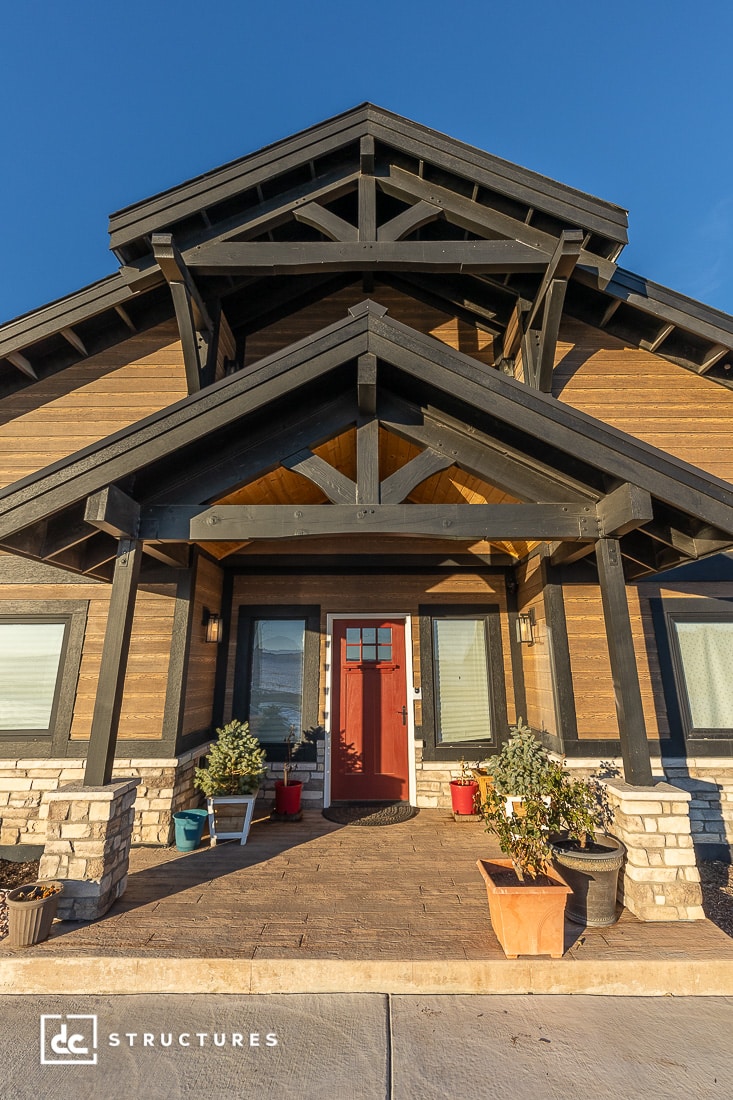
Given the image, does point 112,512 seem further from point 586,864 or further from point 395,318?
point 395,318

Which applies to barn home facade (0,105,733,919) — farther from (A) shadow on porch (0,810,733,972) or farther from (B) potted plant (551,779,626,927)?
(A) shadow on porch (0,810,733,972)

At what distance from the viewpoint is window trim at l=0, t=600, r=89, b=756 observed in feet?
18.9

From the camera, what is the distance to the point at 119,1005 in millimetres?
3037

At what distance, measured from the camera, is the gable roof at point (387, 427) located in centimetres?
413

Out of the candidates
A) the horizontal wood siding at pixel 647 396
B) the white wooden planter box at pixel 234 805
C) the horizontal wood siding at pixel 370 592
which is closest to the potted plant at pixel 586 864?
the white wooden planter box at pixel 234 805

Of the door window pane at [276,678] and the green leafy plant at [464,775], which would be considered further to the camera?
the door window pane at [276,678]

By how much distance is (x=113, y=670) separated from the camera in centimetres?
414

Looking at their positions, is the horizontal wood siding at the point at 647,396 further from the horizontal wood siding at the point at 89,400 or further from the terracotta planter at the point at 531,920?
the terracotta planter at the point at 531,920

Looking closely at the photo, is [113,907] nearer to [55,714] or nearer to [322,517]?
[55,714]

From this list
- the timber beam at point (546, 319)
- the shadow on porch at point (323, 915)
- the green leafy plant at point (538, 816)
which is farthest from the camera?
the timber beam at point (546, 319)

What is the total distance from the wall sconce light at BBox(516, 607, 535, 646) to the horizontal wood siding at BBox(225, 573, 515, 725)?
0.26 m

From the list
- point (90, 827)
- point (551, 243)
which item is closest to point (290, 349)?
point (551, 243)

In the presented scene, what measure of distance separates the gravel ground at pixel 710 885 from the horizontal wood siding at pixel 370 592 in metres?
3.12

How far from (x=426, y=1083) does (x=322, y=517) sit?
336cm
